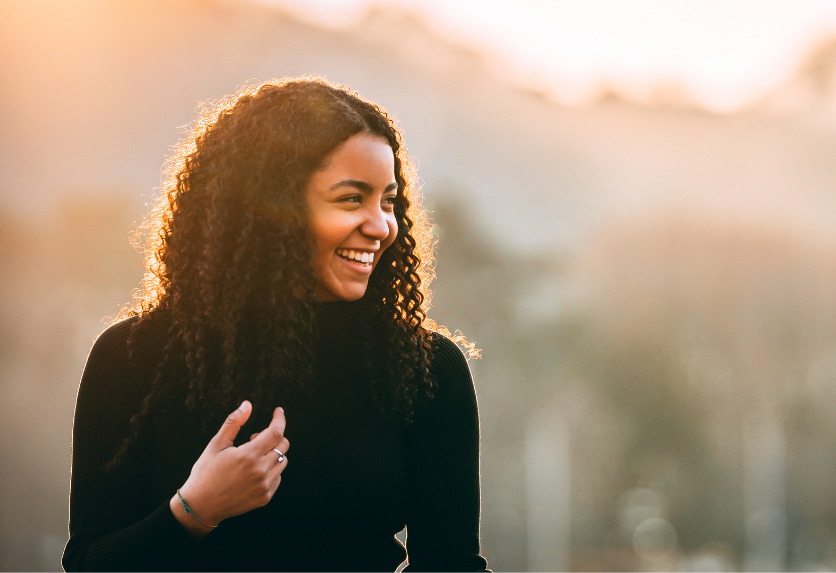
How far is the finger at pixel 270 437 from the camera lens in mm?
1354

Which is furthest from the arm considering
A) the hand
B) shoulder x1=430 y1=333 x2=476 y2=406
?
shoulder x1=430 y1=333 x2=476 y2=406

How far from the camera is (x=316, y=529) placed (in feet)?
4.83

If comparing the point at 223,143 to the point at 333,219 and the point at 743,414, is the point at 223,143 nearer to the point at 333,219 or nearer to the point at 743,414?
the point at 333,219

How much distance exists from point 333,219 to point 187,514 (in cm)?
68

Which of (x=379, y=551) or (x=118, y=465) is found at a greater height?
(x=118, y=465)

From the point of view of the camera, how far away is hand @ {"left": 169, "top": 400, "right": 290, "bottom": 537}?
131 centimetres

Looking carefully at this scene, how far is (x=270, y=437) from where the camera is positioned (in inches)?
54.1

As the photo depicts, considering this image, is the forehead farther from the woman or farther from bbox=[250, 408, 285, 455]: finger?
bbox=[250, 408, 285, 455]: finger

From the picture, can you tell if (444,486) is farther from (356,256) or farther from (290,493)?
(356,256)

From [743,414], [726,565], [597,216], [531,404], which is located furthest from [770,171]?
[726,565]

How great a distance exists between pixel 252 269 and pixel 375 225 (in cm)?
30

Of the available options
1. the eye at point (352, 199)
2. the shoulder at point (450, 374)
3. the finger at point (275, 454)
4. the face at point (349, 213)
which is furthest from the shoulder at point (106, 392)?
the shoulder at point (450, 374)

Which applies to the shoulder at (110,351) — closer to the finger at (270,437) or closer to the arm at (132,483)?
the arm at (132,483)

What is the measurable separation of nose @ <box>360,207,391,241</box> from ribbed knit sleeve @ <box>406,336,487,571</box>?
16.2 inches
